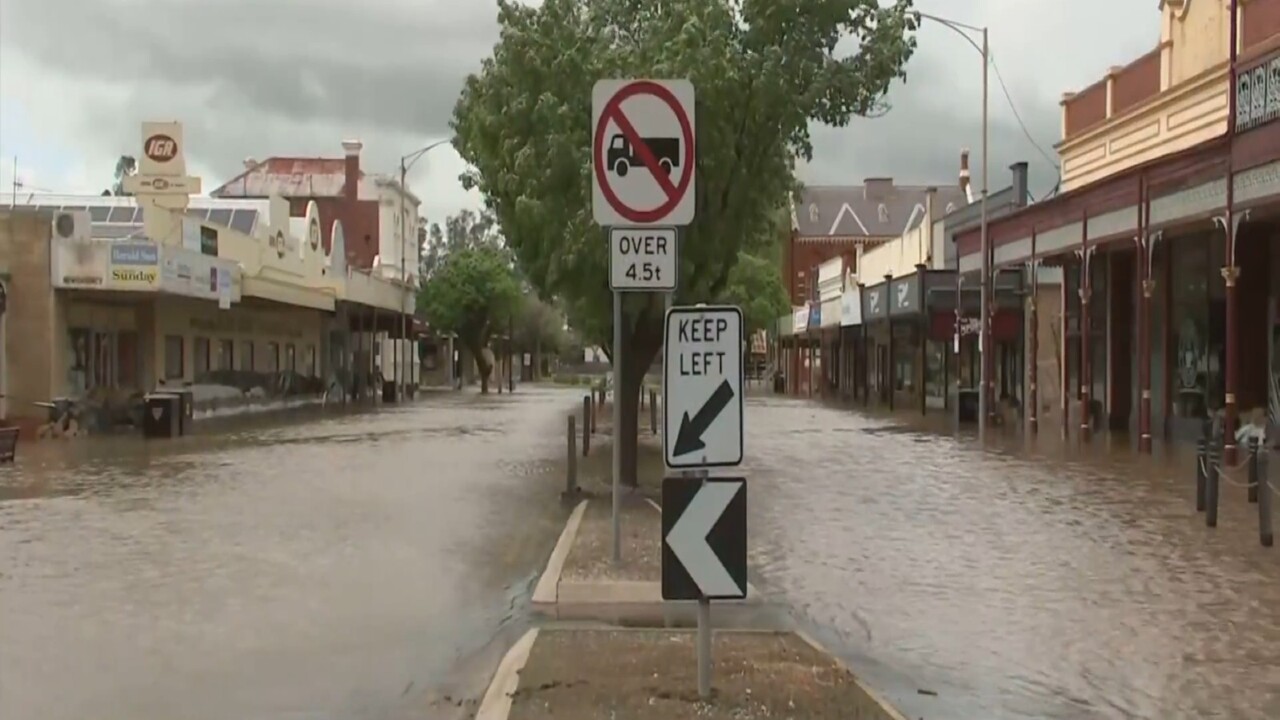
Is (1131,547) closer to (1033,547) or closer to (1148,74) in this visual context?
(1033,547)

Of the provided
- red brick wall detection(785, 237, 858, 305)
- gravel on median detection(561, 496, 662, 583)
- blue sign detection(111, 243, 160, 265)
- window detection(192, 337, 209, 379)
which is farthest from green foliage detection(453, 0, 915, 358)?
red brick wall detection(785, 237, 858, 305)

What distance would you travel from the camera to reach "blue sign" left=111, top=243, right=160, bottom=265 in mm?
31359

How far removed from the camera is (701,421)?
23.1 feet

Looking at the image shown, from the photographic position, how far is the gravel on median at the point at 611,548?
11633mm

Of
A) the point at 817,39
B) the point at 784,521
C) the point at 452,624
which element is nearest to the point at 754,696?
the point at 452,624

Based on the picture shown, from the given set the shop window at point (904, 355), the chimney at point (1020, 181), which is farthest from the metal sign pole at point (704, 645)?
the shop window at point (904, 355)

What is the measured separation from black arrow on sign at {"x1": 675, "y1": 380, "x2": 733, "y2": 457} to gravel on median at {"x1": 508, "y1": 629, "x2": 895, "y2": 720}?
1.40 m

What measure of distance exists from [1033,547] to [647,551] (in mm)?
4049

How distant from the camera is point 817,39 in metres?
17.7

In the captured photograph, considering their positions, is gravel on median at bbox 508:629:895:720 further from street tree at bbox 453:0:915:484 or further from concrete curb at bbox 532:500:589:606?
street tree at bbox 453:0:915:484

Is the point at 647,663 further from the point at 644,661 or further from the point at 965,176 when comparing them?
the point at 965,176

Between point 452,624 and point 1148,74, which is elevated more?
point 1148,74

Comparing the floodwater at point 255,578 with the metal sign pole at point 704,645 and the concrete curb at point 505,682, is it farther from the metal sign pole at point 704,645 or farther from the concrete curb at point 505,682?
the metal sign pole at point 704,645

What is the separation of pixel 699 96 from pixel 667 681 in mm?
10091
